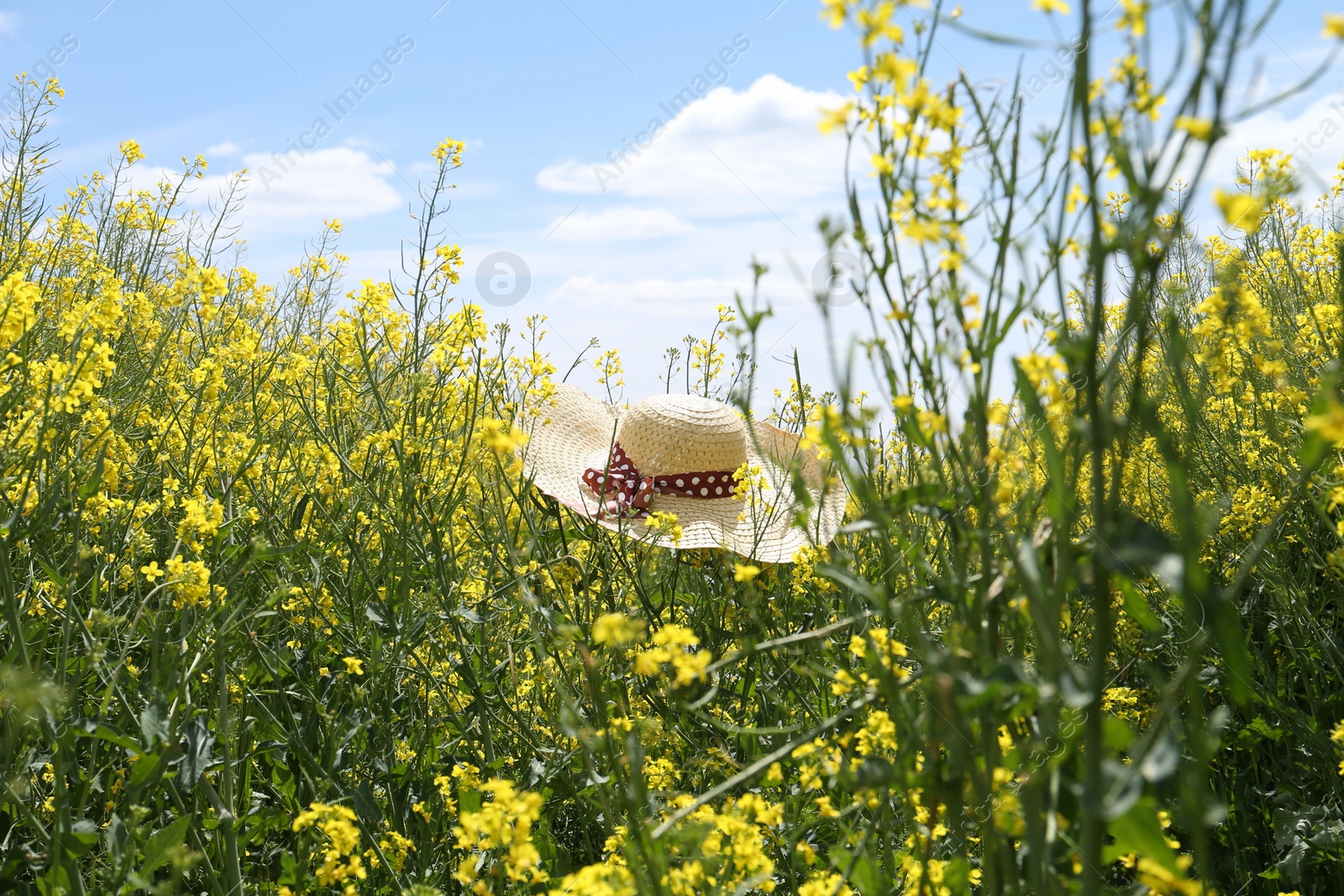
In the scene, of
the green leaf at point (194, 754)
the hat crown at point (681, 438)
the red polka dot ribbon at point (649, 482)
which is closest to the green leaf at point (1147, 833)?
the green leaf at point (194, 754)

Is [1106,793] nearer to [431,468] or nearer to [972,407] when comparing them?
[972,407]

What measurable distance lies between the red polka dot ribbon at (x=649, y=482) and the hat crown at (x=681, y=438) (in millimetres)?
24

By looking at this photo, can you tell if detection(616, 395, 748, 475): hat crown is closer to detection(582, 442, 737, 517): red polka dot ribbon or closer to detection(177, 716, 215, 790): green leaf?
detection(582, 442, 737, 517): red polka dot ribbon

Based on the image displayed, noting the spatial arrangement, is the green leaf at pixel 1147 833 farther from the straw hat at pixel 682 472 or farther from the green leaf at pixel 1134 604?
the straw hat at pixel 682 472

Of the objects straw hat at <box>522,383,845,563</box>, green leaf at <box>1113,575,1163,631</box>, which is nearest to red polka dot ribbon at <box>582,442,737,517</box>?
straw hat at <box>522,383,845,563</box>

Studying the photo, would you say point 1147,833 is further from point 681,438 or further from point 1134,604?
point 681,438

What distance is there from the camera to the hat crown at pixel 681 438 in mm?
3137

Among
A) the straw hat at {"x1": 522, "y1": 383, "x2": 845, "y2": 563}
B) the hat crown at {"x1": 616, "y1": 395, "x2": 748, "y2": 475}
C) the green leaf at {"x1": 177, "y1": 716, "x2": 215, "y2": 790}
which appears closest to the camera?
the green leaf at {"x1": 177, "y1": 716, "x2": 215, "y2": 790}

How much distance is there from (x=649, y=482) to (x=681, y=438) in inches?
8.2

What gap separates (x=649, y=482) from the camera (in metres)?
3.02

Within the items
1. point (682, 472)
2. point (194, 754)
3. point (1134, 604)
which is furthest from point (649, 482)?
point (1134, 604)

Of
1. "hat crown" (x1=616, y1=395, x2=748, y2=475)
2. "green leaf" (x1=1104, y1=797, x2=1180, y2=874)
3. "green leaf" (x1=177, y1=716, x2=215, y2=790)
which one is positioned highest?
"hat crown" (x1=616, y1=395, x2=748, y2=475)

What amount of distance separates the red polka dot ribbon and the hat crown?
0.02 metres

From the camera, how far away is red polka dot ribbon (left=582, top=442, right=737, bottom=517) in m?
3.07
